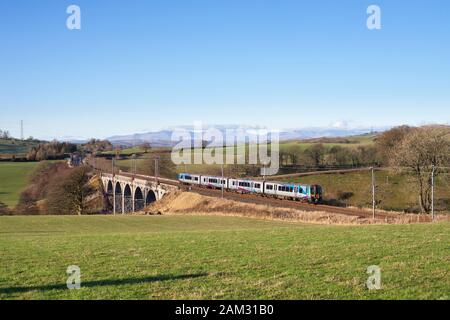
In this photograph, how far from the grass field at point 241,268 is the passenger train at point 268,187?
105ft

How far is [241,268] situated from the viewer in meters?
10.8

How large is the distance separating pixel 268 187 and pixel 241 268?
147ft

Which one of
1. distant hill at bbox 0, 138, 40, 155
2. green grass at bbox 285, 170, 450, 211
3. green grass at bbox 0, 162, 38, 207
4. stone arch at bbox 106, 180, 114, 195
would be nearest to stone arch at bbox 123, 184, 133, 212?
stone arch at bbox 106, 180, 114, 195

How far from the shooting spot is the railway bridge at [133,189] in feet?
236

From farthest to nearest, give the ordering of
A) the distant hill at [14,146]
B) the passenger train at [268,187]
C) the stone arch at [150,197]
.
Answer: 1. the distant hill at [14,146]
2. the stone arch at [150,197]
3. the passenger train at [268,187]

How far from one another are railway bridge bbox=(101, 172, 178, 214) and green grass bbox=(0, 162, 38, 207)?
17.1 metres

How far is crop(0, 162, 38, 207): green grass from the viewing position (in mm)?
84438

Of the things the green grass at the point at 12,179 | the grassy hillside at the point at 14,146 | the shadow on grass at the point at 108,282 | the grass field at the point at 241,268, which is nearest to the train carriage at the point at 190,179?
the green grass at the point at 12,179

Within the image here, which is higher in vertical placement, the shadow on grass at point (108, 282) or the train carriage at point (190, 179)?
the shadow on grass at point (108, 282)

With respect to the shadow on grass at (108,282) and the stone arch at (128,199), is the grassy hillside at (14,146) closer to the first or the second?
the stone arch at (128,199)

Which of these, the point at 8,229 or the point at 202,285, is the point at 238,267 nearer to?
the point at 202,285

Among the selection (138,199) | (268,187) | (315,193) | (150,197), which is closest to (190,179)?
(150,197)

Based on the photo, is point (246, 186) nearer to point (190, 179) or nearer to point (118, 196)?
point (190, 179)
